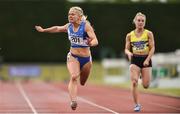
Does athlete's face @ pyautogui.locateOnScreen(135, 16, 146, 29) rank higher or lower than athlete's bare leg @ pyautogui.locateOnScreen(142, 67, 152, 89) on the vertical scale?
higher

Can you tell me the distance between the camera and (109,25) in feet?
178

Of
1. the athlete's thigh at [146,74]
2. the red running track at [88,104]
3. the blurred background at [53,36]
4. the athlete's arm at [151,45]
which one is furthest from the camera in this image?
the blurred background at [53,36]

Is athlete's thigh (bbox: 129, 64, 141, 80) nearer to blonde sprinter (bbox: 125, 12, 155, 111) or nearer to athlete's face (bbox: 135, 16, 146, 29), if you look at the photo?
blonde sprinter (bbox: 125, 12, 155, 111)

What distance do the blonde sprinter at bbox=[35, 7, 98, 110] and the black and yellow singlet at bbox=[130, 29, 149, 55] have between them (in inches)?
62.4

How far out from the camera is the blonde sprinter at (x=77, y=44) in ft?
41.4

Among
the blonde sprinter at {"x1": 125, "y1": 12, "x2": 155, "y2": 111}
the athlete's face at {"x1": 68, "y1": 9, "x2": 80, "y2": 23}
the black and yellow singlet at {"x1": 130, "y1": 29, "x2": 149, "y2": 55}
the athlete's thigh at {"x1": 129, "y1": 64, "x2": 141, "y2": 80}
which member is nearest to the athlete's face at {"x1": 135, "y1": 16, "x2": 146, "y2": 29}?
the blonde sprinter at {"x1": 125, "y1": 12, "x2": 155, "y2": 111}

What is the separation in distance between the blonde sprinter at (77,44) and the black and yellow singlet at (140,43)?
1585mm

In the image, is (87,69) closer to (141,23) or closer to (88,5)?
(141,23)

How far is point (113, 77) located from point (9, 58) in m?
11.7

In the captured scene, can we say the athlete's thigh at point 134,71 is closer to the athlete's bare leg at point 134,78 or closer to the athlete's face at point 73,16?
the athlete's bare leg at point 134,78

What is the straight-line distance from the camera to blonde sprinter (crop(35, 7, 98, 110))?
12625mm

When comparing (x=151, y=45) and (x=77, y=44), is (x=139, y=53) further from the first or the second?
(x=77, y=44)

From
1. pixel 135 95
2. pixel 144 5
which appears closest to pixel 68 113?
pixel 135 95

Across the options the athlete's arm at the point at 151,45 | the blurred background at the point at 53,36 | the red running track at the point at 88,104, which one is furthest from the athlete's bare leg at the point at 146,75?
the blurred background at the point at 53,36
